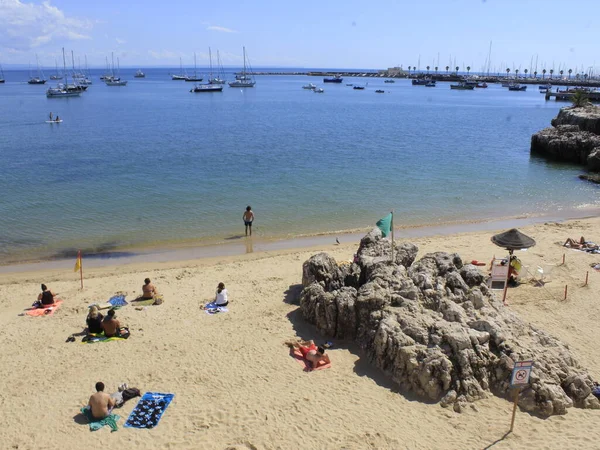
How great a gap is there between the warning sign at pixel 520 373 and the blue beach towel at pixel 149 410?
6607mm

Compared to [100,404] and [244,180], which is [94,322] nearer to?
[100,404]

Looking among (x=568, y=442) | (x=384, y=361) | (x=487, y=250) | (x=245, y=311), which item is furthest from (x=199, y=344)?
(x=487, y=250)

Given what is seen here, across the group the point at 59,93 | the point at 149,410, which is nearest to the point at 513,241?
the point at 149,410

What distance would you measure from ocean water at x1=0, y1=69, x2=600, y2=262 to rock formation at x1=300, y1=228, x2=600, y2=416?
10.9 metres

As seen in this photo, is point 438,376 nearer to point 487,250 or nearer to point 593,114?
point 487,250

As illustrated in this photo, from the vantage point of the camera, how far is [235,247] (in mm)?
21578

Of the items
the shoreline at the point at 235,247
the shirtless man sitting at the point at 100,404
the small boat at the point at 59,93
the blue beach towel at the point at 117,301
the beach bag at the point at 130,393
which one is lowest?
the shoreline at the point at 235,247

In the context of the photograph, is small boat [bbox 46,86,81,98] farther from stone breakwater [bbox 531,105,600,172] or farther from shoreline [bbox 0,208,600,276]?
shoreline [bbox 0,208,600,276]

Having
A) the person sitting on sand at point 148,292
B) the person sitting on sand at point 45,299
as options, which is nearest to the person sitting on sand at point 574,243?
the person sitting on sand at point 148,292

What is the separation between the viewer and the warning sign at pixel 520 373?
8609mm

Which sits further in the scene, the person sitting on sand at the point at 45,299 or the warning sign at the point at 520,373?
the person sitting on sand at the point at 45,299

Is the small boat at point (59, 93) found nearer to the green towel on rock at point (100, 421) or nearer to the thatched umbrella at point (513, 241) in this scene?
the thatched umbrella at point (513, 241)

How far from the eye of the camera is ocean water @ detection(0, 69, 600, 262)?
79.7 feet

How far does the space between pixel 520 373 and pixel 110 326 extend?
9453 mm
